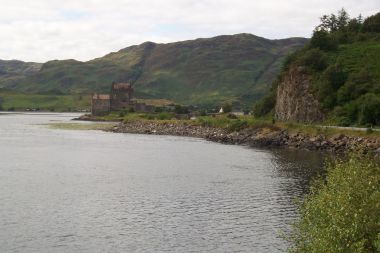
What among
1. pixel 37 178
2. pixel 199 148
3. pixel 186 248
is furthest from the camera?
pixel 199 148

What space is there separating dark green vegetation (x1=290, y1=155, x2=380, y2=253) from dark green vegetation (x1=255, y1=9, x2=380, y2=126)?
95707 mm

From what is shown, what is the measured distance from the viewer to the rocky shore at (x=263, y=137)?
11444cm

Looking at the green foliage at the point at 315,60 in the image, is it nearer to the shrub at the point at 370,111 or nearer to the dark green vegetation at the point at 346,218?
the shrub at the point at 370,111

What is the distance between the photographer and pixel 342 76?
506 ft

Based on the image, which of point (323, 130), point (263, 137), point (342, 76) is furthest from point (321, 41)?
point (323, 130)

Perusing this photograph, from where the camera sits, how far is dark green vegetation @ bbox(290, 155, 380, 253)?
101ft

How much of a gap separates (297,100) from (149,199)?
340ft

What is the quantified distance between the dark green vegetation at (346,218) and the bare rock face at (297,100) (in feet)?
377

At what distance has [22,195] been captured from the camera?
219ft

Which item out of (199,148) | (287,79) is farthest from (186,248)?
(287,79)

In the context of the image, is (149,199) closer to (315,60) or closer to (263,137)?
(263,137)

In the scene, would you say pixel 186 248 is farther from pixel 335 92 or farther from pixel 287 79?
pixel 287 79

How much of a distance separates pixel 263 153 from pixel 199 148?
691 inches

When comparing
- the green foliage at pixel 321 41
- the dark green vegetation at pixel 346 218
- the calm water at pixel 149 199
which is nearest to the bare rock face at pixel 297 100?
the green foliage at pixel 321 41
